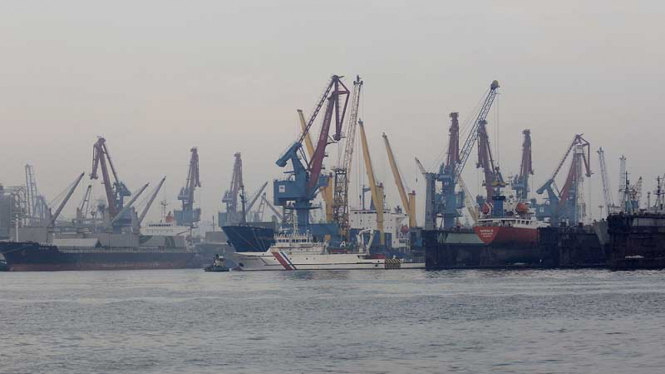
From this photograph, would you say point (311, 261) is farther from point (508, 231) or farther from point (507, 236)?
point (508, 231)

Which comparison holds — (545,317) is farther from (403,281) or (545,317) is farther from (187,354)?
(403,281)

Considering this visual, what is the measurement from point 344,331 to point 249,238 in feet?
350

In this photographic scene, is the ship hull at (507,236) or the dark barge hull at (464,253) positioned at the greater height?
the ship hull at (507,236)

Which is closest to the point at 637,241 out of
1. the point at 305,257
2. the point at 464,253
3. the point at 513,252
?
the point at 513,252

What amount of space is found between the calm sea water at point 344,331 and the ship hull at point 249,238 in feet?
212

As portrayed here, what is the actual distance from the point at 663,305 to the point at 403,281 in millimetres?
47775

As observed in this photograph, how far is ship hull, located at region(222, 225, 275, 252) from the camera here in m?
164

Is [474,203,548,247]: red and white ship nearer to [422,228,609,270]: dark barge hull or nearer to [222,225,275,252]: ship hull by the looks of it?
[422,228,609,270]: dark barge hull

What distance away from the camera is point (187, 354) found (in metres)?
49.0

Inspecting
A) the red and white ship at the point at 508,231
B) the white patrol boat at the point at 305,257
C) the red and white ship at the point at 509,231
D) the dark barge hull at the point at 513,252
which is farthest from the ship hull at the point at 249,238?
the red and white ship at the point at 509,231

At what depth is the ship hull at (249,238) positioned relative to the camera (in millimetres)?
163625

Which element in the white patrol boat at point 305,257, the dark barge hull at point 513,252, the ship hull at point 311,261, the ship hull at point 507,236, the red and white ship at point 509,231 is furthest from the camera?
the dark barge hull at point 513,252

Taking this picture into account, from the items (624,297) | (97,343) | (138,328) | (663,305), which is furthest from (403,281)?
(97,343)

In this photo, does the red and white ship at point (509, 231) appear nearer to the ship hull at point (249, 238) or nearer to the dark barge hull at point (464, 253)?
the dark barge hull at point (464, 253)
